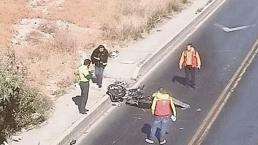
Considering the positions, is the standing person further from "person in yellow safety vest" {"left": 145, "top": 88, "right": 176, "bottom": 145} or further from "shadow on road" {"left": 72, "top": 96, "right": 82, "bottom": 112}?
"person in yellow safety vest" {"left": 145, "top": 88, "right": 176, "bottom": 145}

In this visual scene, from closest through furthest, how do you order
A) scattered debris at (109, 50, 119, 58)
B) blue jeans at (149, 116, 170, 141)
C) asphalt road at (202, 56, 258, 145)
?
blue jeans at (149, 116, 170, 141) < asphalt road at (202, 56, 258, 145) < scattered debris at (109, 50, 119, 58)

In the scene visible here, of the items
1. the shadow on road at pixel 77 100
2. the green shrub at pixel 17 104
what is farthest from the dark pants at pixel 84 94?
the green shrub at pixel 17 104

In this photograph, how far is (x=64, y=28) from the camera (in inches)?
1244

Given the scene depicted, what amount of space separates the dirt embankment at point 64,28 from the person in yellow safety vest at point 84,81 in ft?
8.78

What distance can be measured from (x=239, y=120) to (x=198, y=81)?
13.2 ft

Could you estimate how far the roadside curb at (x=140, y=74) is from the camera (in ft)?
64.4

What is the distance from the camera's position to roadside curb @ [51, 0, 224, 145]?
19.6m

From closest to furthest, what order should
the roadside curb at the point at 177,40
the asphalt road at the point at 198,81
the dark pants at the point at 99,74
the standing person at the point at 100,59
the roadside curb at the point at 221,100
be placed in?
the roadside curb at the point at 221,100 < the asphalt road at the point at 198,81 < the standing person at the point at 100,59 < the dark pants at the point at 99,74 < the roadside curb at the point at 177,40

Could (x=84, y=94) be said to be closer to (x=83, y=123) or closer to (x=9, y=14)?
(x=83, y=123)

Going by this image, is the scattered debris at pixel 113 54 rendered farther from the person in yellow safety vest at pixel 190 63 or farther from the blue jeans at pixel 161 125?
the blue jeans at pixel 161 125

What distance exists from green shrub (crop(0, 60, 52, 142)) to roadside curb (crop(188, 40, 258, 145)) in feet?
16.6

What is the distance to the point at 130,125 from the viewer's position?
67.7 feet

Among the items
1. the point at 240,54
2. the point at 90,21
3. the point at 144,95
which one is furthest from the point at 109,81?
the point at 90,21

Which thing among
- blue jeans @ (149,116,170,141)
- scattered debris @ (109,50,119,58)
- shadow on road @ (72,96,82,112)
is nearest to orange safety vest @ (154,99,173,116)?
blue jeans @ (149,116,170,141)
